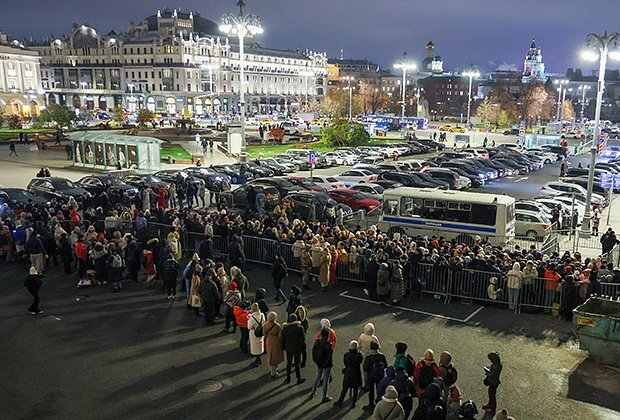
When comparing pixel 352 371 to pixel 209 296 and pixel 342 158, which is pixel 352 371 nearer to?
pixel 209 296

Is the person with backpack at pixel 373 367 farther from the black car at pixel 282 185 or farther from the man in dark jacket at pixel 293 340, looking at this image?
the black car at pixel 282 185

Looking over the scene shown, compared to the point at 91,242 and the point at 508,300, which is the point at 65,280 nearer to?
the point at 91,242

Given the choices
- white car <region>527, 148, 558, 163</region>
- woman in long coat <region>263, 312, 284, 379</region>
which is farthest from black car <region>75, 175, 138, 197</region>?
white car <region>527, 148, 558, 163</region>

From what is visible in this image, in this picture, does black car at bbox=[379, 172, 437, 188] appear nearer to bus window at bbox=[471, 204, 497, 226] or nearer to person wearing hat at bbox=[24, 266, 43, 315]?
bus window at bbox=[471, 204, 497, 226]

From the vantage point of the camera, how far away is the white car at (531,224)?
2402cm

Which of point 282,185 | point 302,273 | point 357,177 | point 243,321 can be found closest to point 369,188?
point 282,185

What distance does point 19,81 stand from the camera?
124m

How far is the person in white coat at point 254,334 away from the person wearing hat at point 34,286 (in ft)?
20.8

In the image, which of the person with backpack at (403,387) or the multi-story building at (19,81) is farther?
the multi-story building at (19,81)

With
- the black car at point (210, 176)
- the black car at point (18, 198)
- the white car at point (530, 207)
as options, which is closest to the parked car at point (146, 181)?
the black car at point (210, 176)

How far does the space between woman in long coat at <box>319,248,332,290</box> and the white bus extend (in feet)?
19.1

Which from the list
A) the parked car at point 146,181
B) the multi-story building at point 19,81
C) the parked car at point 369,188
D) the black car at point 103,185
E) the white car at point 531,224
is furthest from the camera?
the multi-story building at point 19,81

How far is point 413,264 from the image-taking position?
15922 mm

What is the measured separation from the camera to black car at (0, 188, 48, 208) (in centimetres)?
2617
